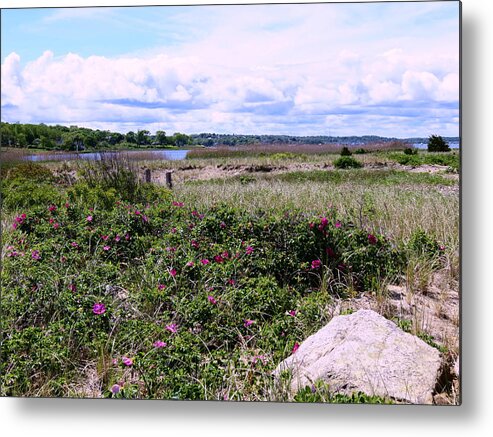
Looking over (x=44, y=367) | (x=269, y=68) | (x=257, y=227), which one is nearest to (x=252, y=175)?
(x=257, y=227)

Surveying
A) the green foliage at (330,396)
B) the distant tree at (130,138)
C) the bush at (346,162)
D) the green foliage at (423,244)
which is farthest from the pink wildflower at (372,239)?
the distant tree at (130,138)

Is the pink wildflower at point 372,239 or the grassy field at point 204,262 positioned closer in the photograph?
the grassy field at point 204,262

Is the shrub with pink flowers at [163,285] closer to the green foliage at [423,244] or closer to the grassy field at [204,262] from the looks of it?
the grassy field at [204,262]

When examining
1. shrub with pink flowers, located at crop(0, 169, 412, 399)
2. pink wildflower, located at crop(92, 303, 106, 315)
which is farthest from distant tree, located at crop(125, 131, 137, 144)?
pink wildflower, located at crop(92, 303, 106, 315)

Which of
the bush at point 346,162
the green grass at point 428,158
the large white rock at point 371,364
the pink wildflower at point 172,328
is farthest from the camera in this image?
the bush at point 346,162

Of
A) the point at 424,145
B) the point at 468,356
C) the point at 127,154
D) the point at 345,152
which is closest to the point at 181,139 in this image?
the point at 127,154
